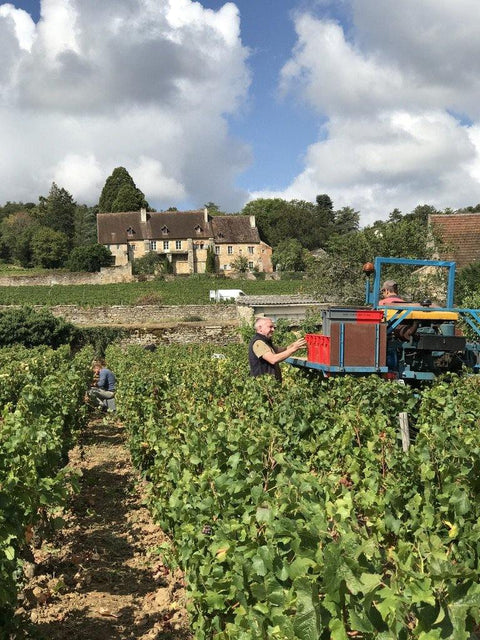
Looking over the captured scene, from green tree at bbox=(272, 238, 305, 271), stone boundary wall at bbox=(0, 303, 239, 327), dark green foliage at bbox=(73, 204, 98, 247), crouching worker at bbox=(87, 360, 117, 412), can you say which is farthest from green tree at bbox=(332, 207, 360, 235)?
crouching worker at bbox=(87, 360, 117, 412)

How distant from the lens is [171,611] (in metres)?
4.66

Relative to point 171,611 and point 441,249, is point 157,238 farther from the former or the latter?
point 171,611

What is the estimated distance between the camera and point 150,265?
63094 millimetres

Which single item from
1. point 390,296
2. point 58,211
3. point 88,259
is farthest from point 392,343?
point 58,211

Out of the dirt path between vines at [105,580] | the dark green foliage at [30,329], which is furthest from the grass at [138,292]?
the dirt path between vines at [105,580]

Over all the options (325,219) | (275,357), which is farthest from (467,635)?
(325,219)

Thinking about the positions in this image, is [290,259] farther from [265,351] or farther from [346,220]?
[265,351]

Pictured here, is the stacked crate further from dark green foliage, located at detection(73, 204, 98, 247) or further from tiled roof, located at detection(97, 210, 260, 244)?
dark green foliage, located at detection(73, 204, 98, 247)

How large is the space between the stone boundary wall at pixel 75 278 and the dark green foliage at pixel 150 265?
3576mm

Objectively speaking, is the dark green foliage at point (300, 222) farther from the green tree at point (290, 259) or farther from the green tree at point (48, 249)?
the green tree at point (48, 249)

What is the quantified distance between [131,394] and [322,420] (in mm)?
4414

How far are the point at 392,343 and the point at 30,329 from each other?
25.9 metres

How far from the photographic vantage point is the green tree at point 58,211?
94000mm

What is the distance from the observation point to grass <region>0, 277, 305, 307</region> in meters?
45.2
